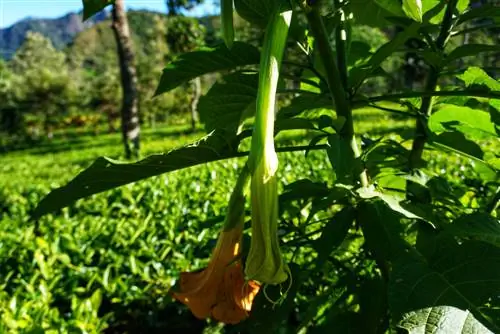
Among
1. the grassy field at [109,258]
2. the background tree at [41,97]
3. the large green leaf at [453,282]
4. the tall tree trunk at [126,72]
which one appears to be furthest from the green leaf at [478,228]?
the background tree at [41,97]

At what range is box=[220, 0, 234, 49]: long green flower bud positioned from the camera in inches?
23.1

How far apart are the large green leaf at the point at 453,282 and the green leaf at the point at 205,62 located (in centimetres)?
41

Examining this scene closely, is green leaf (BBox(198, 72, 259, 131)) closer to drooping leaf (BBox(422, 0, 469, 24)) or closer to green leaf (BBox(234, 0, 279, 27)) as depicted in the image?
green leaf (BBox(234, 0, 279, 27))

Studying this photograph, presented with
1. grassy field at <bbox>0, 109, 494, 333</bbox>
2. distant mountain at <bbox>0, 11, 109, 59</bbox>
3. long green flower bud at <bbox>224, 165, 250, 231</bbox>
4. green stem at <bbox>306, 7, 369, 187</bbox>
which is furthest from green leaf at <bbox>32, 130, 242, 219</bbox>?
distant mountain at <bbox>0, 11, 109, 59</bbox>

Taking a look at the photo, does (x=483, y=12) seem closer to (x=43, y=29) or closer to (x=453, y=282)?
(x=453, y=282)

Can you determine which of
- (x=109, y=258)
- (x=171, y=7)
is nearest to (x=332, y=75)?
(x=109, y=258)

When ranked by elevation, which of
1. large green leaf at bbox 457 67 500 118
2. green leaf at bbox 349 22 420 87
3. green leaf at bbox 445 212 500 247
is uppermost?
green leaf at bbox 349 22 420 87

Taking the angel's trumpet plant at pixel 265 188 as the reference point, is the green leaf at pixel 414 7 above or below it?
above

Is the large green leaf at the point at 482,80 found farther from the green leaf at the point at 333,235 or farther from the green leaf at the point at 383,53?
the green leaf at the point at 333,235

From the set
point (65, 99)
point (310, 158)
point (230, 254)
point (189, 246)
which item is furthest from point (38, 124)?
point (230, 254)

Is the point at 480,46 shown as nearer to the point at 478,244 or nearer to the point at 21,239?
the point at 478,244

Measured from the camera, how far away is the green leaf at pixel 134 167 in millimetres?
675

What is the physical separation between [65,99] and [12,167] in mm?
11376

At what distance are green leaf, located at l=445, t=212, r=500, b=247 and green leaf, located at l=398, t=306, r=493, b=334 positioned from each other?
164mm
